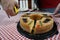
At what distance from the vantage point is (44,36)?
46 centimetres

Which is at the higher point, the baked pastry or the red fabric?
the baked pastry

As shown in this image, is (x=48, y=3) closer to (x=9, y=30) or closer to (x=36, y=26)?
(x=9, y=30)

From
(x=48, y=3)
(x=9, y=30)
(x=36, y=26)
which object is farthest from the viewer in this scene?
(x=48, y=3)

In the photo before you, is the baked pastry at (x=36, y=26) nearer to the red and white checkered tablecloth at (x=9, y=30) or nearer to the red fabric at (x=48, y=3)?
the red and white checkered tablecloth at (x=9, y=30)

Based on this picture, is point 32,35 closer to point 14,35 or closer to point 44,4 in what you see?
point 14,35

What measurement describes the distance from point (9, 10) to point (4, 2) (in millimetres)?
81

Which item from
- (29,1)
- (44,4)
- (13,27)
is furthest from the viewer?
(29,1)

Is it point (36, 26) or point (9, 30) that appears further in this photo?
point (9, 30)

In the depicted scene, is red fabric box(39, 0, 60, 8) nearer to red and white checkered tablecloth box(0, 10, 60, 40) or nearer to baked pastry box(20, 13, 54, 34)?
red and white checkered tablecloth box(0, 10, 60, 40)

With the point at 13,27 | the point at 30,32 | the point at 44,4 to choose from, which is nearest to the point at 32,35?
the point at 30,32

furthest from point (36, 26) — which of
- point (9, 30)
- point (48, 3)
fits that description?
point (48, 3)

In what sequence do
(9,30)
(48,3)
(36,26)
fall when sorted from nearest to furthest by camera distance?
(36,26), (9,30), (48,3)

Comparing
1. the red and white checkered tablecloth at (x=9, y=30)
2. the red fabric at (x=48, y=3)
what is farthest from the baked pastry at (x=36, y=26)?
the red fabric at (x=48, y=3)

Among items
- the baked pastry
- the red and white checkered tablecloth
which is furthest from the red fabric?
the baked pastry
